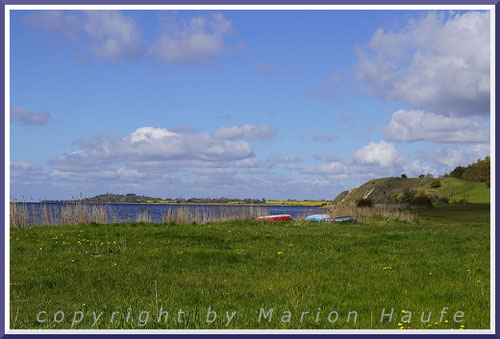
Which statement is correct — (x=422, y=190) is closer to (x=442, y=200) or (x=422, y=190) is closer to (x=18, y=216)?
(x=442, y=200)

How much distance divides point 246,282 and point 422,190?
2908 inches

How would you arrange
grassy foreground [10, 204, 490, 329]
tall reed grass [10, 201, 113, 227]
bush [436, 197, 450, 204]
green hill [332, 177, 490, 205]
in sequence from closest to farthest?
grassy foreground [10, 204, 490, 329] → tall reed grass [10, 201, 113, 227] → bush [436, 197, 450, 204] → green hill [332, 177, 490, 205]

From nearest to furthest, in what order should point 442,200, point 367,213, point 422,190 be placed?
point 367,213
point 442,200
point 422,190

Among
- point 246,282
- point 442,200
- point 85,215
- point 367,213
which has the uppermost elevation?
point 85,215

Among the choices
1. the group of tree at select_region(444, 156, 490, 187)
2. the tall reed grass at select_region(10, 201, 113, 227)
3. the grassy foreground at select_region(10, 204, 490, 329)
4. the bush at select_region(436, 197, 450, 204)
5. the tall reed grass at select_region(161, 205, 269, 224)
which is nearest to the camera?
the grassy foreground at select_region(10, 204, 490, 329)

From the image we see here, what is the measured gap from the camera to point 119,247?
54.6 feet

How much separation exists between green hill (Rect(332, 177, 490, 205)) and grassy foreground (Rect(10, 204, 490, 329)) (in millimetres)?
50269

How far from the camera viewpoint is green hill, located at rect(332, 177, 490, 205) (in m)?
75.6

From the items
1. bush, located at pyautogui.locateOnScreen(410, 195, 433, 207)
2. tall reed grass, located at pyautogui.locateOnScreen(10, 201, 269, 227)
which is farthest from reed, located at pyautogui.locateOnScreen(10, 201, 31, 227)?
bush, located at pyautogui.locateOnScreen(410, 195, 433, 207)

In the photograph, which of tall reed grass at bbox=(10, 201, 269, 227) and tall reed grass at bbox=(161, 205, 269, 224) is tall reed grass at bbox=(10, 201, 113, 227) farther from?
tall reed grass at bbox=(161, 205, 269, 224)

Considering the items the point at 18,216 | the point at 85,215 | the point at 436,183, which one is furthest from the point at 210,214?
the point at 436,183

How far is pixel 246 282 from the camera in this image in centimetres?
1084

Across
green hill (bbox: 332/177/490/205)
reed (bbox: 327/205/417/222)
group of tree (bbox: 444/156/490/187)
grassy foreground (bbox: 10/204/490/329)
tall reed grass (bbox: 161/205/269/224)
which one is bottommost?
grassy foreground (bbox: 10/204/490/329)

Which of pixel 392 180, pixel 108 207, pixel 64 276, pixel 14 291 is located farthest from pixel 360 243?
pixel 392 180
